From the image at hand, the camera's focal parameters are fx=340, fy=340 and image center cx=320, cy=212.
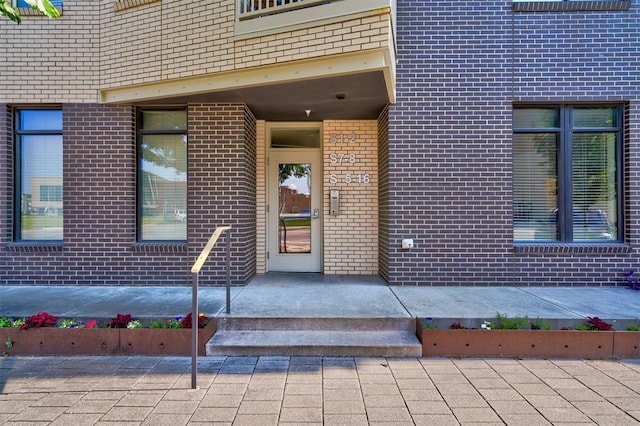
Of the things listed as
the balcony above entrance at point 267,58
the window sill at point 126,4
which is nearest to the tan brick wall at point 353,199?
the balcony above entrance at point 267,58

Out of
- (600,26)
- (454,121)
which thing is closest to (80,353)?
(454,121)

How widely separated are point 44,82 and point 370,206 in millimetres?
5648

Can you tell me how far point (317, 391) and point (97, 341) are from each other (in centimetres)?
237

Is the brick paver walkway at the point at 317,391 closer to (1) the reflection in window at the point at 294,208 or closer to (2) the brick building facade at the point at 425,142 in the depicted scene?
(2) the brick building facade at the point at 425,142

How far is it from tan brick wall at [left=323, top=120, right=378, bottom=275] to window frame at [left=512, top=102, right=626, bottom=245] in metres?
2.31

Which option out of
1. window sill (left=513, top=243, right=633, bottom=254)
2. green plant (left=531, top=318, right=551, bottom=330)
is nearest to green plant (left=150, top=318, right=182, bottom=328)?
green plant (left=531, top=318, right=551, bottom=330)

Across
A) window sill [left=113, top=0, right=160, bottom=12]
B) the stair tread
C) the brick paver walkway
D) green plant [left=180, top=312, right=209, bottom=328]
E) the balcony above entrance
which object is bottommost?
the brick paver walkway

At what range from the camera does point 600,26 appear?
5.27 m

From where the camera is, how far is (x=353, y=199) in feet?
20.2

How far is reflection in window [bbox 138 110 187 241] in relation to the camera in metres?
5.56

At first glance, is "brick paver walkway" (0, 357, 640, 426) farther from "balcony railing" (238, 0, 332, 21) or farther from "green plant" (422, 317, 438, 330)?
"balcony railing" (238, 0, 332, 21)

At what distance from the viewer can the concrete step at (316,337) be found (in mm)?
3482

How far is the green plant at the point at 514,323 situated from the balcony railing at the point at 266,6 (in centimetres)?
413

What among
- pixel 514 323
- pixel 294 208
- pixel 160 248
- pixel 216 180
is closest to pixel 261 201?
pixel 294 208
